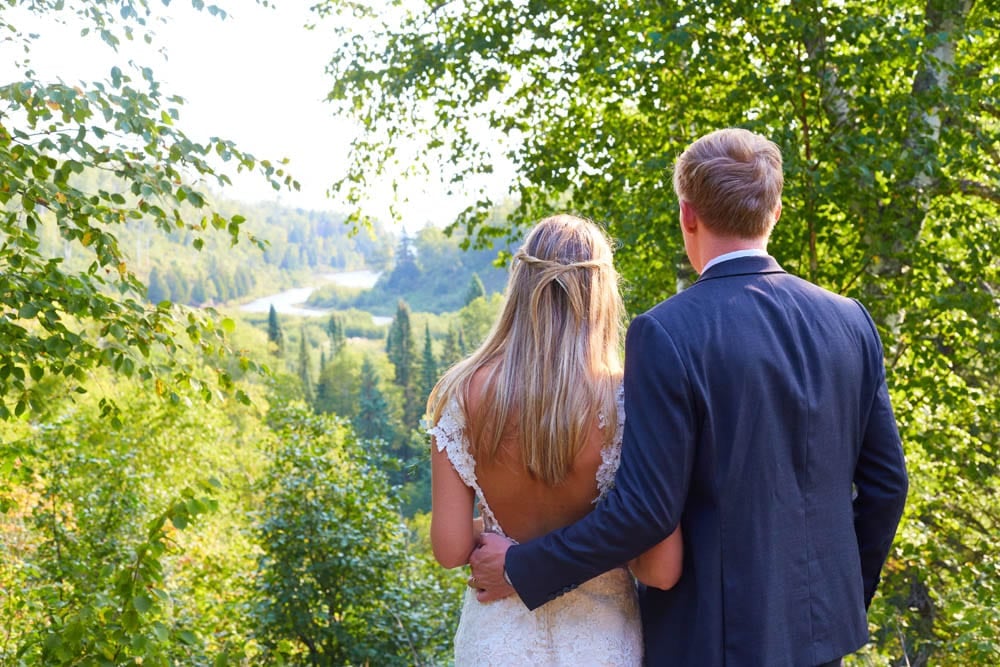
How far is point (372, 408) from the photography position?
6594 cm

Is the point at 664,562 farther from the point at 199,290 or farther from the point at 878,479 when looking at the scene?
the point at 199,290

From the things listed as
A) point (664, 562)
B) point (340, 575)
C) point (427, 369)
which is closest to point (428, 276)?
point (427, 369)

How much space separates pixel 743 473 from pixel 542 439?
0.38 m

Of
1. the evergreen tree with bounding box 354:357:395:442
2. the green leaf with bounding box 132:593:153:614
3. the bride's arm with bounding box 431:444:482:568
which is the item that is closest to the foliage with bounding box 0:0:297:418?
the green leaf with bounding box 132:593:153:614

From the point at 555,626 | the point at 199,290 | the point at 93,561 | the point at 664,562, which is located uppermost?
the point at 664,562

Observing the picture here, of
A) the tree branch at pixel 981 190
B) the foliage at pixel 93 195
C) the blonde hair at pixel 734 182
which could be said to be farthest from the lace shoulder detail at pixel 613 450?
the tree branch at pixel 981 190

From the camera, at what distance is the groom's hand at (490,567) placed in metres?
1.83

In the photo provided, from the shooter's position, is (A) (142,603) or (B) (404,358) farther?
(B) (404,358)

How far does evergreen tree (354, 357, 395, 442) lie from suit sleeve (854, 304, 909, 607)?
46.8m

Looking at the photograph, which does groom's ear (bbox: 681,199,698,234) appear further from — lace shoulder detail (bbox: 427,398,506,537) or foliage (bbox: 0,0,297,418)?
foliage (bbox: 0,0,297,418)

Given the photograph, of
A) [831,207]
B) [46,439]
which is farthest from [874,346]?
[46,439]

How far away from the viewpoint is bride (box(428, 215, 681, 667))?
5.82 ft

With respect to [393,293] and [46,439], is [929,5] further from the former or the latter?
[393,293]

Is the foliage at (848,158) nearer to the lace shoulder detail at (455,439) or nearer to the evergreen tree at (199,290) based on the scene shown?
the lace shoulder detail at (455,439)
